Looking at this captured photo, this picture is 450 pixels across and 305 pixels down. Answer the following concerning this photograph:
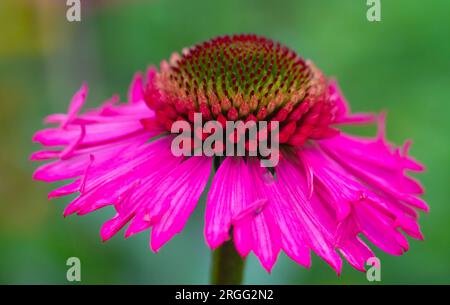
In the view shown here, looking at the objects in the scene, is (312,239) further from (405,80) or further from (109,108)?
(405,80)

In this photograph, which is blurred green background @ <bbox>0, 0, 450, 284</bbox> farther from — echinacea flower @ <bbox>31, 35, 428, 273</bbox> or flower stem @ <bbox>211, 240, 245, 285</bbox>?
flower stem @ <bbox>211, 240, 245, 285</bbox>

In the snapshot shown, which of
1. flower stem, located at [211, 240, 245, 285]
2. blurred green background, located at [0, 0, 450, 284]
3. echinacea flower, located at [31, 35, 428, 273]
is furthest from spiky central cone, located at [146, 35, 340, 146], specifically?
blurred green background, located at [0, 0, 450, 284]

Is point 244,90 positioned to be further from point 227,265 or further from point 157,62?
point 157,62

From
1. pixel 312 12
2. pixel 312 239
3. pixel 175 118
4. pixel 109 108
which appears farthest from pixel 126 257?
pixel 312 12

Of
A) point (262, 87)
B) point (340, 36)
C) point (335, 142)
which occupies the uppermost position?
point (340, 36)

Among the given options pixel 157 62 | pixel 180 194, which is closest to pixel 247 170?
pixel 180 194
